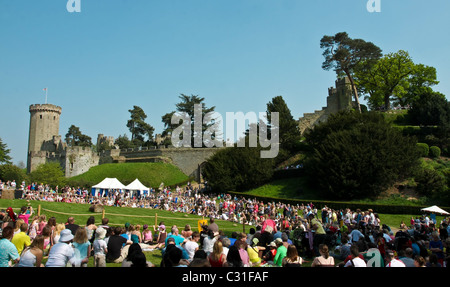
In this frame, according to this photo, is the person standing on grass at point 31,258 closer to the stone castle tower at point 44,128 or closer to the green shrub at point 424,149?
the green shrub at point 424,149

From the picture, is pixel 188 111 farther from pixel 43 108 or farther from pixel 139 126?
pixel 43 108

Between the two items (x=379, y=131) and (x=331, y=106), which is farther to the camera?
(x=331, y=106)

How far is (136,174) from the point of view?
48594 mm

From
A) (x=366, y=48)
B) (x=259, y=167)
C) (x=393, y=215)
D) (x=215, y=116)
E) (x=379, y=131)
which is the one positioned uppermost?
(x=366, y=48)

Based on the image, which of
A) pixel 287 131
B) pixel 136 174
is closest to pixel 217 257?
pixel 287 131

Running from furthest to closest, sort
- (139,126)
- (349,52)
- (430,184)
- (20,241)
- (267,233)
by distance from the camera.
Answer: (139,126), (349,52), (430,184), (267,233), (20,241)

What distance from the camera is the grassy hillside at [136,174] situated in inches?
1875

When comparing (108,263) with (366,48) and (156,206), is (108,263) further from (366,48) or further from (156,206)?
(366,48)

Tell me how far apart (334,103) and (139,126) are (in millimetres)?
37721

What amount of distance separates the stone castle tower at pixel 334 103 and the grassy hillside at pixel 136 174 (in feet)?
66.8

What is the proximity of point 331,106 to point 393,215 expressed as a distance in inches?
1217

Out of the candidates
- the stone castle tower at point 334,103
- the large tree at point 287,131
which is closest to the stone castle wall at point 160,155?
the stone castle tower at point 334,103

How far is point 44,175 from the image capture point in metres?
49.2
